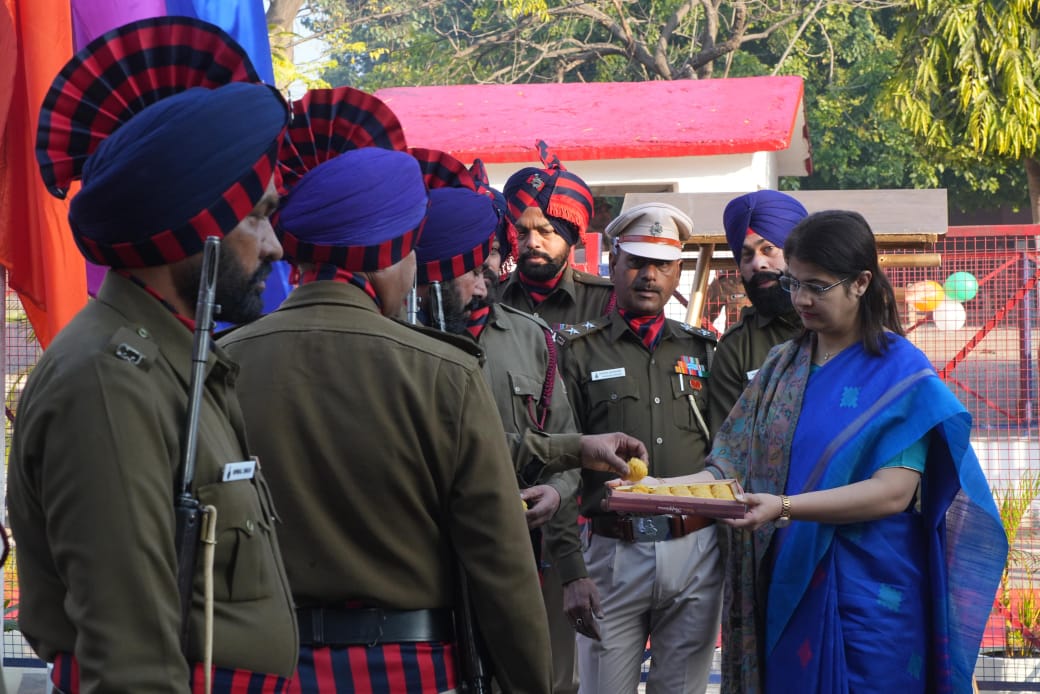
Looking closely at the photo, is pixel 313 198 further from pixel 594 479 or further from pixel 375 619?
pixel 594 479

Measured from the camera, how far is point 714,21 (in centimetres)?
2695

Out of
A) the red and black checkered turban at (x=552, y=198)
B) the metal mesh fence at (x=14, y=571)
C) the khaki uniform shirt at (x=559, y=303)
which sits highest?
the red and black checkered turban at (x=552, y=198)

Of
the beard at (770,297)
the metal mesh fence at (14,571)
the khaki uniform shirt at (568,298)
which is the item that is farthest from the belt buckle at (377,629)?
the metal mesh fence at (14,571)

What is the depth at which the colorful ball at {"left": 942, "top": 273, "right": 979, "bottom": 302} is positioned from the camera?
8.49m

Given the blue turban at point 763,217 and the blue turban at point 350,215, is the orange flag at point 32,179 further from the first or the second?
the blue turban at point 763,217

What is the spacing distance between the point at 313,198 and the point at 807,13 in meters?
26.2

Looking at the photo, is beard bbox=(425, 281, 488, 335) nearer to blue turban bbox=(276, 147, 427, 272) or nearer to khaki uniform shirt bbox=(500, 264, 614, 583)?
blue turban bbox=(276, 147, 427, 272)

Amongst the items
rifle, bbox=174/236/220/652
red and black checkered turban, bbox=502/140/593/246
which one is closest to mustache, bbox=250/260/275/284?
rifle, bbox=174/236/220/652

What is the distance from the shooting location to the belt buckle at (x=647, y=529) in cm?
452

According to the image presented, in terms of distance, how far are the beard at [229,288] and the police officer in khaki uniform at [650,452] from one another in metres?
2.47

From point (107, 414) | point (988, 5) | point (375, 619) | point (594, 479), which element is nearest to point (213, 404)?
point (107, 414)

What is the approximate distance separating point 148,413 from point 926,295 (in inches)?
293

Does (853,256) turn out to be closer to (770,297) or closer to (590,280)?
(770,297)

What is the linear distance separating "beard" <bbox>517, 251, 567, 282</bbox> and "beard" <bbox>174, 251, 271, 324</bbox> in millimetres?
3169
